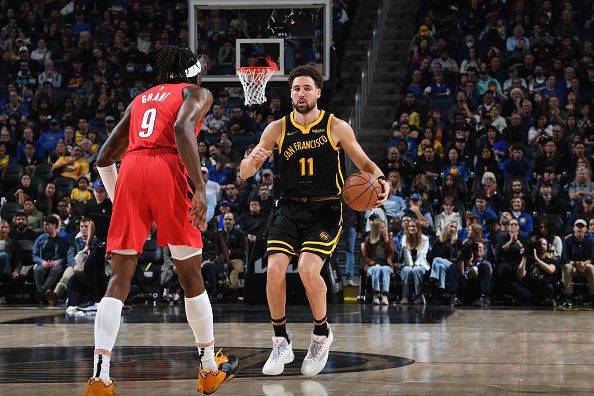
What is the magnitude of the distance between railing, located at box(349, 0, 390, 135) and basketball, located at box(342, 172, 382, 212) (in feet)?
41.2

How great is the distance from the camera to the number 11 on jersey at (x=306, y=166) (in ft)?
23.8

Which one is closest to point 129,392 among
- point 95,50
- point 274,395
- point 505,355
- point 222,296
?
point 274,395

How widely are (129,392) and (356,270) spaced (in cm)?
1083

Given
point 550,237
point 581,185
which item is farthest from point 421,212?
point 581,185

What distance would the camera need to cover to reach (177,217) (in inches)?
228

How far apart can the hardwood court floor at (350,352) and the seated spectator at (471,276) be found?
1258mm

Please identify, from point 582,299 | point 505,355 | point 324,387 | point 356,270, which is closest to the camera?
point 324,387

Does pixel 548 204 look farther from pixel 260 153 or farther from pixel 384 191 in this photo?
pixel 260 153

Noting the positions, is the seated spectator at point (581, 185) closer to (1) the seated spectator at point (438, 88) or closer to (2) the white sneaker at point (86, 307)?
(1) the seated spectator at point (438, 88)

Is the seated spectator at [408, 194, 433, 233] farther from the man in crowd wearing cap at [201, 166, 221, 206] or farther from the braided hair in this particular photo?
the braided hair

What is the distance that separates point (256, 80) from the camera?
15.3 m

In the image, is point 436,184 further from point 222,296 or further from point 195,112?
point 195,112

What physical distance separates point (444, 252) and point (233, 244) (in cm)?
329

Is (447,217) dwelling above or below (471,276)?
above
